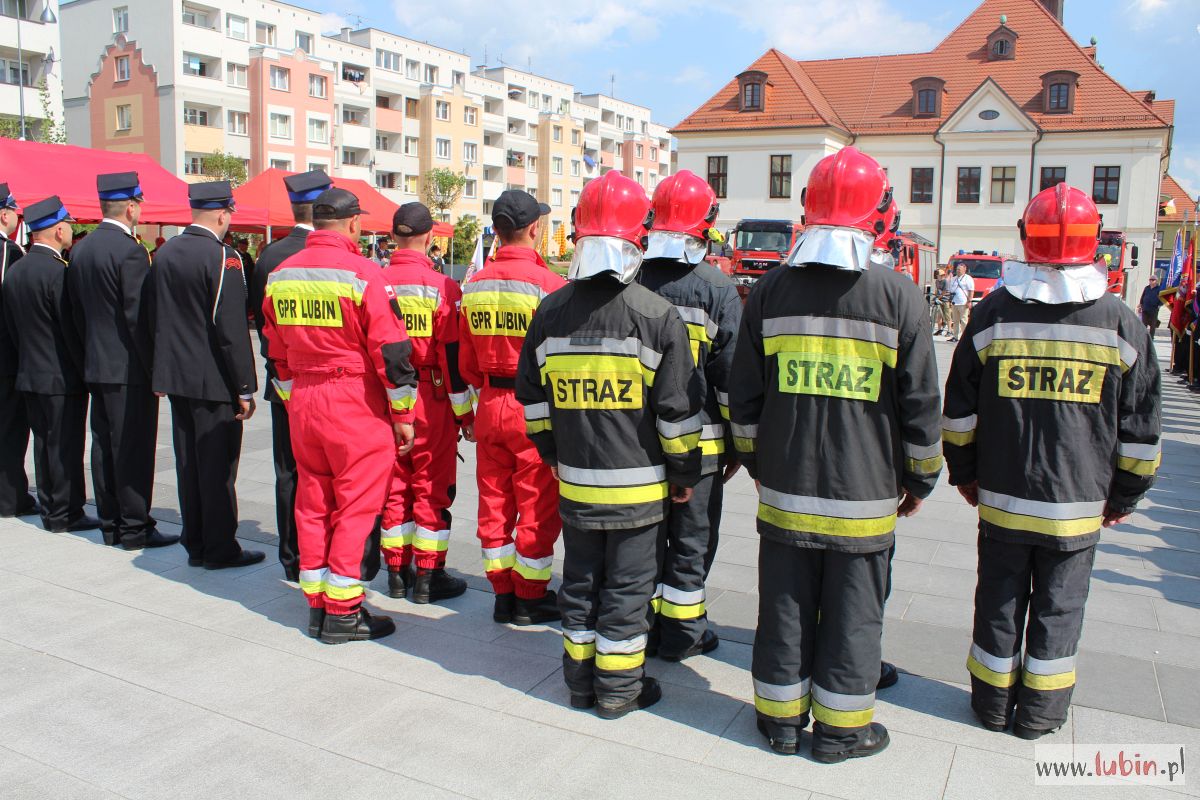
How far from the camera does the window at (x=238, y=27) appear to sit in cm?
5225

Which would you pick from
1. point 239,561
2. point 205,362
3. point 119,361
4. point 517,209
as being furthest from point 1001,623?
point 119,361

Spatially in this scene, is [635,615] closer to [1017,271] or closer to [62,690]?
[1017,271]

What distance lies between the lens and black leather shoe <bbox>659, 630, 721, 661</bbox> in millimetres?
4396

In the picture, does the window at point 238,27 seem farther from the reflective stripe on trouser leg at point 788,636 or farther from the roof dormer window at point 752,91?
the reflective stripe on trouser leg at point 788,636

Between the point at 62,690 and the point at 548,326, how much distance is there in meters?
2.63

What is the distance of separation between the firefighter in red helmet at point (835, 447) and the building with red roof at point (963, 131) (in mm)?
43926

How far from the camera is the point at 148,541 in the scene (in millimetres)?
6055

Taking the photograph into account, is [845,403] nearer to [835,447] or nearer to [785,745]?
[835,447]

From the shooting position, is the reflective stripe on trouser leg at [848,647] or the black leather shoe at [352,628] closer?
the reflective stripe on trouser leg at [848,647]

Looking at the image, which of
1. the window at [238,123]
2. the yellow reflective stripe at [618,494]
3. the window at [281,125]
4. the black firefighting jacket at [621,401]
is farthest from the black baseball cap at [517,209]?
the window at [281,125]

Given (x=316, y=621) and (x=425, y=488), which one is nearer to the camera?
(x=316, y=621)

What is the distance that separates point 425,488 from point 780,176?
147 ft

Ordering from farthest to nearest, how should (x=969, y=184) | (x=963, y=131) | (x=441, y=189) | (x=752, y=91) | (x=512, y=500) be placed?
(x=441, y=189)
(x=752, y=91)
(x=969, y=184)
(x=963, y=131)
(x=512, y=500)

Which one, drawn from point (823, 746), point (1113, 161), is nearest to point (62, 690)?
point (823, 746)
